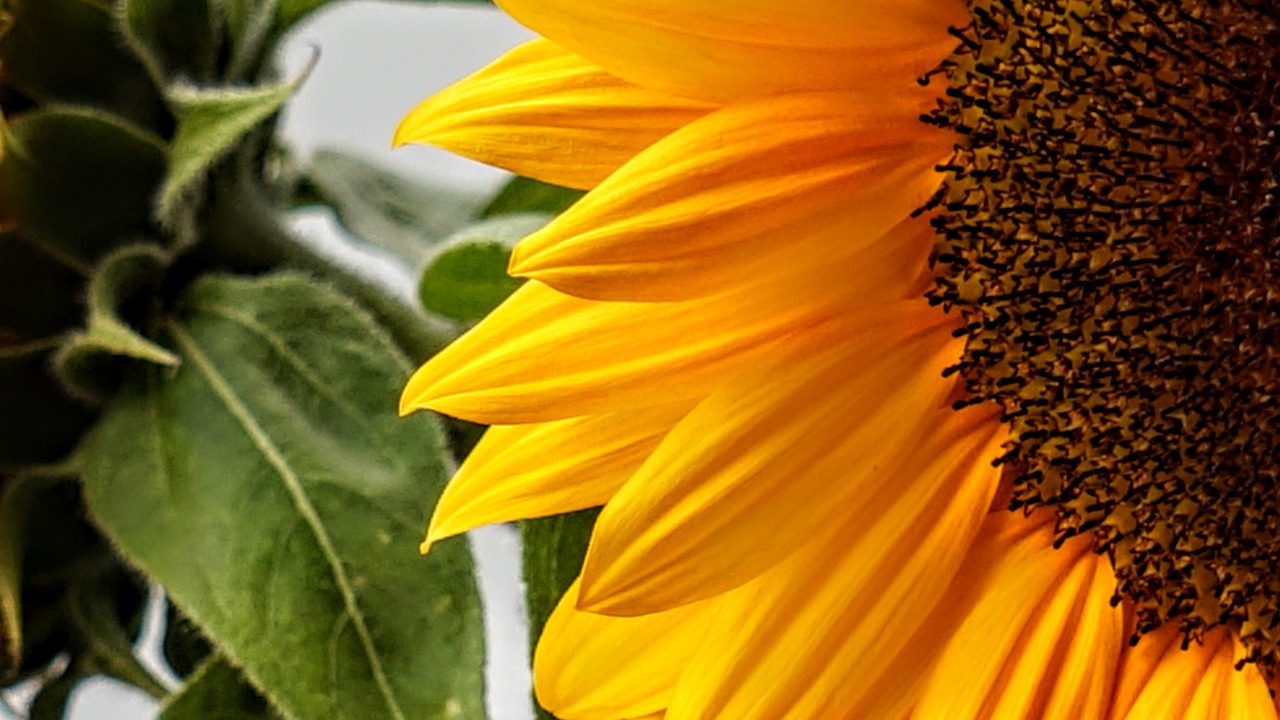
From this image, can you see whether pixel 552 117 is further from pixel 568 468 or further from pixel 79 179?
pixel 79 179

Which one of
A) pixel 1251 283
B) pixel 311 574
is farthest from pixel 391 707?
pixel 1251 283

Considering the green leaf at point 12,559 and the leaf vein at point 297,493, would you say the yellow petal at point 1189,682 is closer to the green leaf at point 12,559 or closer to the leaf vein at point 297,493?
the leaf vein at point 297,493

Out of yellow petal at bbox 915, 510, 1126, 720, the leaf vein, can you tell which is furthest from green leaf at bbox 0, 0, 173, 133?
yellow petal at bbox 915, 510, 1126, 720

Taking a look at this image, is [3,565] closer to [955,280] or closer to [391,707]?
[391,707]

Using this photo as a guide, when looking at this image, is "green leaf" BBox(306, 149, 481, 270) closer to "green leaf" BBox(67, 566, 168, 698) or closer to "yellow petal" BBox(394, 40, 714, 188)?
"green leaf" BBox(67, 566, 168, 698)

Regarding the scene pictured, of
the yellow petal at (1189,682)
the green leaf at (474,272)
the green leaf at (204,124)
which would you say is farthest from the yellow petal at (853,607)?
the green leaf at (204,124)
